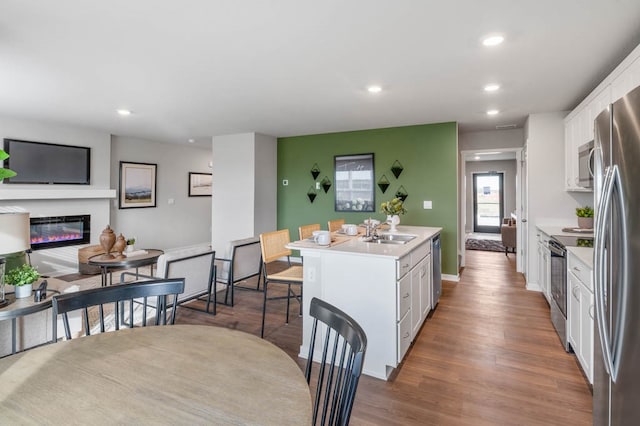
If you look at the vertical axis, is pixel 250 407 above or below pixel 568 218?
below

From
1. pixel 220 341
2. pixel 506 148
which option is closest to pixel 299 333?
pixel 220 341

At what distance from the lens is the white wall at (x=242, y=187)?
6.22m

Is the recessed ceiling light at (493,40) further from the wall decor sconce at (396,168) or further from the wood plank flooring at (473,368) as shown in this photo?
the wall decor sconce at (396,168)

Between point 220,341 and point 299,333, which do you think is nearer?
point 220,341

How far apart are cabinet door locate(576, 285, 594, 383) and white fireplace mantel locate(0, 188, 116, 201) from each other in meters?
6.67

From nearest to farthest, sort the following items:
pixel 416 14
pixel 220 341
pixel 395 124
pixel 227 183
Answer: pixel 220 341 → pixel 416 14 → pixel 395 124 → pixel 227 183

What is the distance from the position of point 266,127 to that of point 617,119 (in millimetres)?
4915

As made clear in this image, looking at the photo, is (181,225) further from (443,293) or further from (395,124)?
(443,293)

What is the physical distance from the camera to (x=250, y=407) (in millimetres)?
901

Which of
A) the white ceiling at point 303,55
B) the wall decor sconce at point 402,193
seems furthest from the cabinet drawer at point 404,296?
the wall decor sconce at point 402,193

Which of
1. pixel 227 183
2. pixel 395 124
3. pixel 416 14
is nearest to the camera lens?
pixel 416 14

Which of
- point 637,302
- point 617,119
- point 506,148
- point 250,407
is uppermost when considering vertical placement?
point 506,148

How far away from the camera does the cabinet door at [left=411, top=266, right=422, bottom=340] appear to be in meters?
2.88

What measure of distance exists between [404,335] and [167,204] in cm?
636
